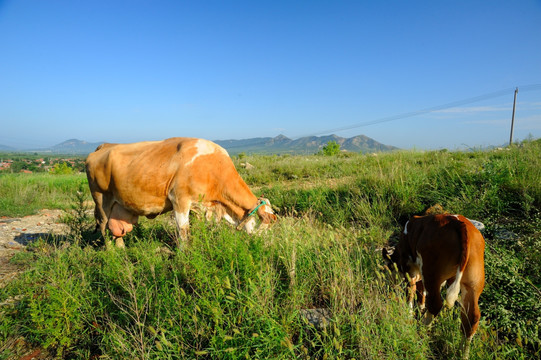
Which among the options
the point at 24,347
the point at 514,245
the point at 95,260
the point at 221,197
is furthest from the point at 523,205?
the point at 24,347

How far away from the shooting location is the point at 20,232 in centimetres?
666

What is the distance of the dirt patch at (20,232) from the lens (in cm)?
455

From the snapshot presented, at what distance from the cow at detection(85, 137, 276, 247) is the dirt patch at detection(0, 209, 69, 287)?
54.6 inches

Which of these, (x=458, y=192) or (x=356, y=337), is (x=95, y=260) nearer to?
(x=356, y=337)

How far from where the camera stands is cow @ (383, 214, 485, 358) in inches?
98.2

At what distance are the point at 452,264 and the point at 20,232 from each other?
8.36 m

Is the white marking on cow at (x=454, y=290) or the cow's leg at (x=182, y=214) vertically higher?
the cow's leg at (x=182, y=214)

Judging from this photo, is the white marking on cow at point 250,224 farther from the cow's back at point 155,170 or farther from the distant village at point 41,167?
the distant village at point 41,167

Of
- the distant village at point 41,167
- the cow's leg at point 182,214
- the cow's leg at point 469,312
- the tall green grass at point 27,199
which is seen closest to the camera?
the cow's leg at point 469,312

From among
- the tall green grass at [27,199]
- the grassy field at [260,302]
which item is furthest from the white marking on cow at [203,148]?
the tall green grass at [27,199]

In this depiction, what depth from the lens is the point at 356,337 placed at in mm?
2389

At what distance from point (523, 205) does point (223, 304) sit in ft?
17.0

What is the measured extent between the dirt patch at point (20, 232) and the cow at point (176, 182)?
54.6 inches

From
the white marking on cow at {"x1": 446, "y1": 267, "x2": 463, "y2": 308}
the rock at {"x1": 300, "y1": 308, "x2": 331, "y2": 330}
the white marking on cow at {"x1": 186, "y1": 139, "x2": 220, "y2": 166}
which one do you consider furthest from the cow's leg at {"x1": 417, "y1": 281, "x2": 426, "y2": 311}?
the white marking on cow at {"x1": 186, "y1": 139, "x2": 220, "y2": 166}
